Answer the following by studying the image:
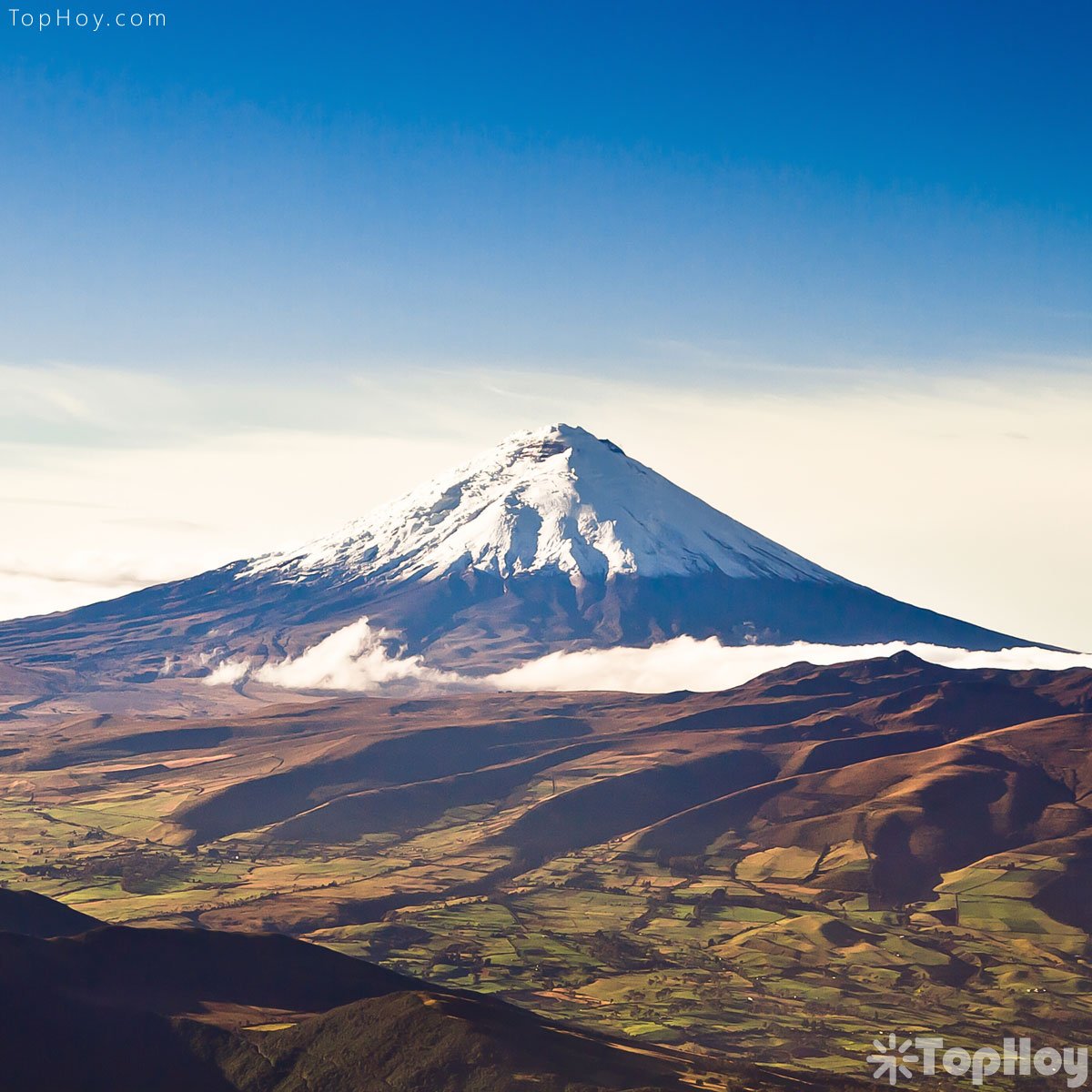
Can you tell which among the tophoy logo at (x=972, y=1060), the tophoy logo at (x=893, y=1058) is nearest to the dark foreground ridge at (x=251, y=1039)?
the tophoy logo at (x=893, y=1058)

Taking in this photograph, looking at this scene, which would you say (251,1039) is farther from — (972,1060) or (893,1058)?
(972,1060)

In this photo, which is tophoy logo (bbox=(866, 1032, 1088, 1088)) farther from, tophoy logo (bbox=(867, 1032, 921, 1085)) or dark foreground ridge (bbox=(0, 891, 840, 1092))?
dark foreground ridge (bbox=(0, 891, 840, 1092))

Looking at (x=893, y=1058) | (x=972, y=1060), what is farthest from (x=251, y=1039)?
(x=972, y=1060)

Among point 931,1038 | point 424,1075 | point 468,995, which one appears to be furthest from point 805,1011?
point 424,1075

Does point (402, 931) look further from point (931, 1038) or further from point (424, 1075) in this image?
point (424, 1075)

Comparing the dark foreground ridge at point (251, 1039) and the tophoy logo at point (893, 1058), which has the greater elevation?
the dark foreground ridge at point (251, 1039)

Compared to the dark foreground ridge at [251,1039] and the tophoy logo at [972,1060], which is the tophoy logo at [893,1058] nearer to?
the tophoy logo at [972,1060]

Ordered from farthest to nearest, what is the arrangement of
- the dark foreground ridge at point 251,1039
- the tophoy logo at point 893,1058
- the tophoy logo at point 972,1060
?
the tophoy logo at point 972,1060 < the tophoy logo at point 893,1058 < the dark foreground ridge at point 251,1039

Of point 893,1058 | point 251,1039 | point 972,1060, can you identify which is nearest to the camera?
point 251,1039
